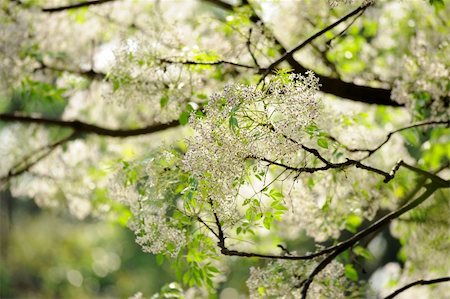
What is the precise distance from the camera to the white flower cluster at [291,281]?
14.6ft

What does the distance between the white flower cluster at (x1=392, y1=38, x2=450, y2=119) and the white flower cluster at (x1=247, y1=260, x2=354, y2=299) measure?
144 cm

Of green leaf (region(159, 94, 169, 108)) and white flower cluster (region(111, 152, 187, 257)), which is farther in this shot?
green leaf (region(159, 94, 169, 108))

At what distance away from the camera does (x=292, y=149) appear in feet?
11.0

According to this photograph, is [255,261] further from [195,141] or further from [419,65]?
[195,141]

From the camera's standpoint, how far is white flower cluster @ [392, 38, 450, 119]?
17.2ft

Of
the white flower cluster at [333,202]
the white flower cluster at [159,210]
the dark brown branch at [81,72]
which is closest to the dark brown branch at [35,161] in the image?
the dark brown branch at [81,72]

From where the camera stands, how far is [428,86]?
17.2 ft

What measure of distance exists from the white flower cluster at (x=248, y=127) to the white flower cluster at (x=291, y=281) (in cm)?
125

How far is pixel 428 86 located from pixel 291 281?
180 cm

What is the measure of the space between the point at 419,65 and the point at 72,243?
58.5ft

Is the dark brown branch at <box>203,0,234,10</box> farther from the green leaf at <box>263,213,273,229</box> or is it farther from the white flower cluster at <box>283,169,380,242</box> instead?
the green leaf at <box>263,213,273,229</box>

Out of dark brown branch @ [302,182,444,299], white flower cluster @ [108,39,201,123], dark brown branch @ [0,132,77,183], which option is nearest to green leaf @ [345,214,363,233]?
dark brown branch @ [302,182,444,299]

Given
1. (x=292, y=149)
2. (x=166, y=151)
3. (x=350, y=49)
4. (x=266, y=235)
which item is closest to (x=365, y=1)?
(x=292, y=149)

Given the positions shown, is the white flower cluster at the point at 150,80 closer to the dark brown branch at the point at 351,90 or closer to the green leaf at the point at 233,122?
the dark brown branch at the point at 351,90
